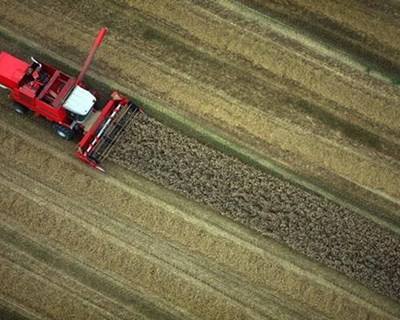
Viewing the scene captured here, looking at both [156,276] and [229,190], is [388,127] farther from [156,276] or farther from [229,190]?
[156,276]

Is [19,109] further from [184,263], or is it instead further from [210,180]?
[184,263]

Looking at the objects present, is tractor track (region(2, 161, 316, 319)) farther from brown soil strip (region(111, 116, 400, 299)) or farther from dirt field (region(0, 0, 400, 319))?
brown soil strip (region(111, 116, 400, 299))

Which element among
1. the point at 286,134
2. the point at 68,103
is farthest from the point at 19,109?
the point at 286,134

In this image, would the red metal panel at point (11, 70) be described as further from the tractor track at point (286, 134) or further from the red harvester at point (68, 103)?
the tractor track at point (286, 134)

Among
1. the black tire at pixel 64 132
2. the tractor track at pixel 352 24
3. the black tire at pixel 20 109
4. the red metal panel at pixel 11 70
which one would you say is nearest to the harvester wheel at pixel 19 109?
the black tire at pixel 20 109

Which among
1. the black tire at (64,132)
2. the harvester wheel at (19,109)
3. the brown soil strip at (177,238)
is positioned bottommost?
the brown soil strip at (177,238)

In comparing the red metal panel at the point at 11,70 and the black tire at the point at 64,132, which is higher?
the red metal panel at the point at 11,70

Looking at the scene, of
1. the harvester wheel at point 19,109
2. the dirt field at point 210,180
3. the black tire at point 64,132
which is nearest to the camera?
the dirt field at point 210,180

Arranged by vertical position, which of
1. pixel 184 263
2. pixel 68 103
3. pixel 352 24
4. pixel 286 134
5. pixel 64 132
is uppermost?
pixel 352 24
